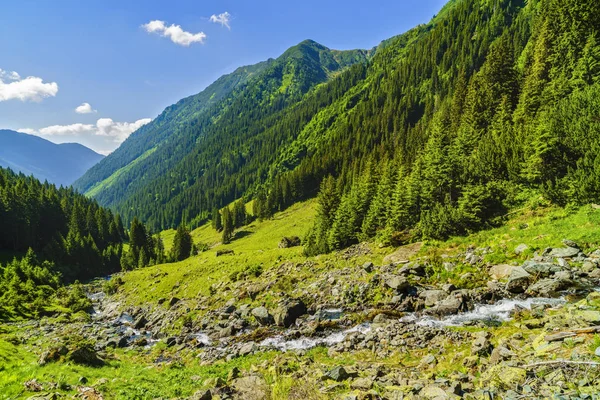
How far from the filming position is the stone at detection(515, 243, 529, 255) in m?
Answer: 26.4

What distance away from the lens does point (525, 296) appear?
2178cm

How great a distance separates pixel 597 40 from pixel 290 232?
79.1 m

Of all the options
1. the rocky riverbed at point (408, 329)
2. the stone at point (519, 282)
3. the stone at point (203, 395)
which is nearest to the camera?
the rocky riverbed at point (408, 329)

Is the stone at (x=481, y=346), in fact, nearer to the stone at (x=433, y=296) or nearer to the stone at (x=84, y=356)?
the stone at (x=433, y=296)

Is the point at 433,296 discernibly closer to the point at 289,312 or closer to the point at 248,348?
the point at 289,312

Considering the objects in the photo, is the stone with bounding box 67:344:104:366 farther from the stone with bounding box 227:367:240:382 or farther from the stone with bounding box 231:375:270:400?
the stone with bounding box 231:375:270:400

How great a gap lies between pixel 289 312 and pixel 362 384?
1608 cm

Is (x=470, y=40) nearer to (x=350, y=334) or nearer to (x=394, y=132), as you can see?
(x=394, y=132)

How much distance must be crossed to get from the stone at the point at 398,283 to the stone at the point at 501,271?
725 cm

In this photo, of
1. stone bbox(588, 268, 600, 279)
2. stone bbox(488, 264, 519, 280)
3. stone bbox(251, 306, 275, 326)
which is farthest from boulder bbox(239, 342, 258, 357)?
stone bbox(588, 268, 600, 279)

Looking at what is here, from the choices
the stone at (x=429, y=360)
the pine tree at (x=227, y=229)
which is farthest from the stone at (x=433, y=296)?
the pine tree at (x=227, y=229)

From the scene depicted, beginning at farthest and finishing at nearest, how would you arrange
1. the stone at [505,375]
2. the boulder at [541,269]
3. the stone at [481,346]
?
the boulder at [541,269], the stone at [481,346], the stone at [505,375]

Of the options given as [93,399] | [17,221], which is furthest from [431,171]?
[17,221]

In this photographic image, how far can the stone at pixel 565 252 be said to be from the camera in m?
23.5
